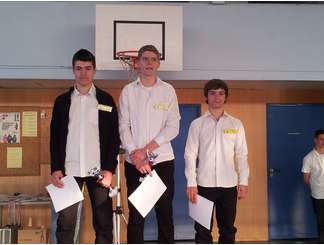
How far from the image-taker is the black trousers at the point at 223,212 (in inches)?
102

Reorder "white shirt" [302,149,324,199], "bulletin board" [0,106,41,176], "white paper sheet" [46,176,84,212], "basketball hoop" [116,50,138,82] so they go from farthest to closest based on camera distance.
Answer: "bulletin board" [0,106,41,176]
"white shirt" [302,149,324,199]
"basketball hoop" [116,50,138,82]
"white paper sheet" [46,176,84,212]

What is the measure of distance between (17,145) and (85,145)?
2.60m

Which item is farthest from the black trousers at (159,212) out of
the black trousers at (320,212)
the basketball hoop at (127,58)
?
the black trousers at (320,212)

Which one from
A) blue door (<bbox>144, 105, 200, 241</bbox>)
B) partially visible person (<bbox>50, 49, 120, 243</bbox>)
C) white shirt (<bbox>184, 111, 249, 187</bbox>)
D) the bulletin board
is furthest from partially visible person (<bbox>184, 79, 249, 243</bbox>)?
the bulletin board

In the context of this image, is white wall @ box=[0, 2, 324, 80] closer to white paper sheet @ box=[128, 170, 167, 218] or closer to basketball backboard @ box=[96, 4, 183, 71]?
basketball backboard @ box=[96, 4, 183, 71]

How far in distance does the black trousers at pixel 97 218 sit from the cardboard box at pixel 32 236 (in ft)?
7.10

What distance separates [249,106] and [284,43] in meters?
1.29

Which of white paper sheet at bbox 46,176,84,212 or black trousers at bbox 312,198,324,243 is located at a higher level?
white paper sheet at bbox 46,176,84,212

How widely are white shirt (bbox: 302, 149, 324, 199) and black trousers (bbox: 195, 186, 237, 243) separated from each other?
2.01 metres

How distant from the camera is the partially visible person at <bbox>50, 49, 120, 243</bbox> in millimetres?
2307

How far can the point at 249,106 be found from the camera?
4.89 m

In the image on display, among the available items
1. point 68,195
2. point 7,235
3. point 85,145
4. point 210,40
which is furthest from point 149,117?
point 7,235

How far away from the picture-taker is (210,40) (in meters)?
3.70

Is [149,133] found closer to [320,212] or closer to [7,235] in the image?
[7,235]
